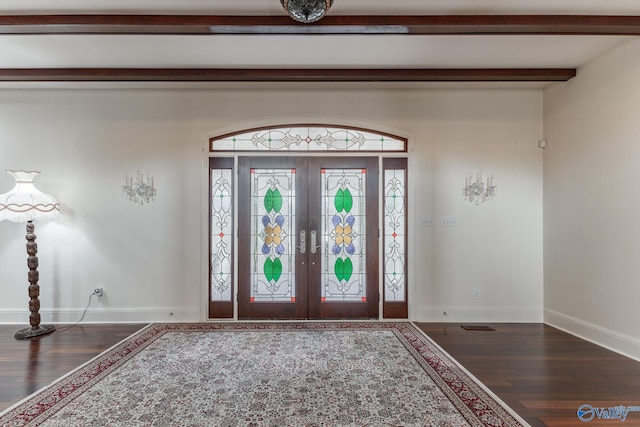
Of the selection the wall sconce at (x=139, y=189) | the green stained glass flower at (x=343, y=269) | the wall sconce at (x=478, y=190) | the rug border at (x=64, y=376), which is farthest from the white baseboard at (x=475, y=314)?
the wall sconce at (x=139, y=189)

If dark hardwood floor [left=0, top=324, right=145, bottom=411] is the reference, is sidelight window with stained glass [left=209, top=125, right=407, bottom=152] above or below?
above

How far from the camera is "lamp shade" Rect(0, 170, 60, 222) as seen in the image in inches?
148

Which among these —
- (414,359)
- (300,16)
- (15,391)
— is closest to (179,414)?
(15,391)

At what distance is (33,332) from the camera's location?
3885 mm

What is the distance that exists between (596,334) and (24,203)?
6461 mm

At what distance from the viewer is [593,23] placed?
291cm

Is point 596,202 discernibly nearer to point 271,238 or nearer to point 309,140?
point 309,140

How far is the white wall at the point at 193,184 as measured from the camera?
14.4ft

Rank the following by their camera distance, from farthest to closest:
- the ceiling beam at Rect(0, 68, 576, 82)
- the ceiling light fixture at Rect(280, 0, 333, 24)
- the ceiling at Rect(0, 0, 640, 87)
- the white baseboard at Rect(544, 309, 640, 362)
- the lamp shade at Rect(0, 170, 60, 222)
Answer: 1. the ceiling beam at Rect(0, 68, 576, 82)
2. the lamp shade at Rect(0, 170, 60, 222)
3. the white baseboard at Rect(544, 309, 640, 362)
4. the ceiling at Rect(0, 0, 640, 87)
5. the ceiling light fixture at Rect(280, 0, 333, 24)

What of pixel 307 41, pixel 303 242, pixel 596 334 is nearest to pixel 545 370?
pixel 596 334

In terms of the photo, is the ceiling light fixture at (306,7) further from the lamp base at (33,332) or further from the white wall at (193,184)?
the lamp base at (33,332)

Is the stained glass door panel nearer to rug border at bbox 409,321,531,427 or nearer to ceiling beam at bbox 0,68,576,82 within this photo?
ceiling beam at bbox 0,68,576,82

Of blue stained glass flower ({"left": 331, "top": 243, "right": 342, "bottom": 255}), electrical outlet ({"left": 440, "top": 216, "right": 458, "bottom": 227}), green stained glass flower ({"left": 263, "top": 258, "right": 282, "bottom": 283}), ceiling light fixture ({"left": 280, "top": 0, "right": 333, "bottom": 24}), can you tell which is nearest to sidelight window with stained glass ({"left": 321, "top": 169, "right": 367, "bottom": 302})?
blue stained glass flower ({"left": 331, "top": 243, "right": 342, "bottom": 255})

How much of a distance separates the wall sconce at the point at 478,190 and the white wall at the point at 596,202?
703 mm
